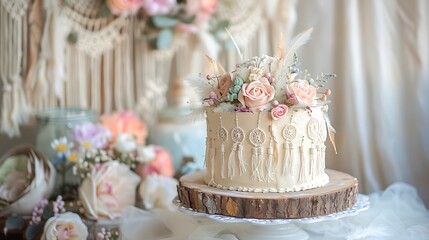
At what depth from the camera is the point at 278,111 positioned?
1369mm

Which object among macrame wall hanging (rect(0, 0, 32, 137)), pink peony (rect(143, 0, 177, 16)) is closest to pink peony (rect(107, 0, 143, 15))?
pink peony (rect(143, 0, 177, 16))

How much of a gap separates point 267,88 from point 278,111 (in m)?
0.06

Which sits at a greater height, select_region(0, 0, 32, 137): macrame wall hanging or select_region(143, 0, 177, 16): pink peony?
select_region(143, 0, 177, 16): pink peony

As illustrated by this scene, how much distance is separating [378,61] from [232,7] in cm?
63

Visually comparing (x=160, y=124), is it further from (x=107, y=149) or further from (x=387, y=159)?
(x=387, y=159)

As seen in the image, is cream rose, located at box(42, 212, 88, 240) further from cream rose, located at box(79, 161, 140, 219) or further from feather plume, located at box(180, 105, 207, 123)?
feather plume, located at box(180, 105, 207, 123)

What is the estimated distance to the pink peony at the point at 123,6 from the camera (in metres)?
2.17

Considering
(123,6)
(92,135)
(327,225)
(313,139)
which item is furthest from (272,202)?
(123,6)

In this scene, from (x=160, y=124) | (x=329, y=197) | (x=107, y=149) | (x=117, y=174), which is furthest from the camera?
(x=160, y=124)

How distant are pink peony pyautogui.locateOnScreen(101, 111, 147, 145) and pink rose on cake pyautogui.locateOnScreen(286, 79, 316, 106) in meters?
0.84

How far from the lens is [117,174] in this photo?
1785 mm

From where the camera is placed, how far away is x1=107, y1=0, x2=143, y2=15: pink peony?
7.11ft

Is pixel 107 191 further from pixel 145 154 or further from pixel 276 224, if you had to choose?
pixel 276 224

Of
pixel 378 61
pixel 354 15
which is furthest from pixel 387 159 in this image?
pixel 354 15
